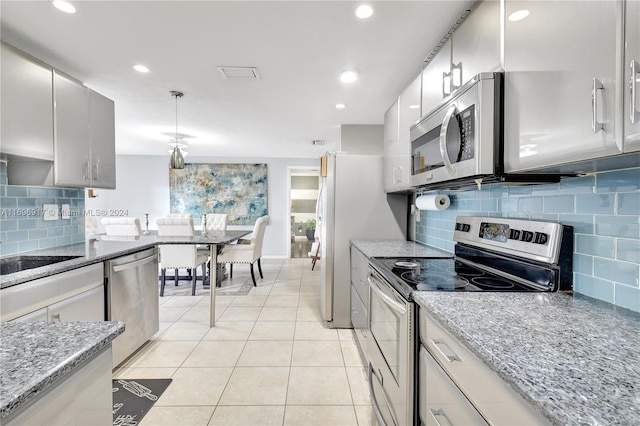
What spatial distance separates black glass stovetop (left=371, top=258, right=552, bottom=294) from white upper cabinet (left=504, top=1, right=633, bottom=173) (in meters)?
0.51

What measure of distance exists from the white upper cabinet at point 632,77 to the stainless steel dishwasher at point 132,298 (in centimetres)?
254

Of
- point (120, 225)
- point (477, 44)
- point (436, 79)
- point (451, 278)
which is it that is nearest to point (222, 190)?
point (120, 225)

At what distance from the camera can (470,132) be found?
4.09ft

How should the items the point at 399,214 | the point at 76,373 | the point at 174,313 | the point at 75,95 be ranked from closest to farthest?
the point at 76,373 → the point at 75,95 → the point at 399,214 → the point at 174,313

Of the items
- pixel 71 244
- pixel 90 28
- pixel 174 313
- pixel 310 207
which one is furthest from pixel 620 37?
pixel 310 207

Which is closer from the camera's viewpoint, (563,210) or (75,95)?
(563,210)

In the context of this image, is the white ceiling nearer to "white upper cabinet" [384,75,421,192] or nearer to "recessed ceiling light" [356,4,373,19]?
"recessed ceiling light" [356,4,373,19]

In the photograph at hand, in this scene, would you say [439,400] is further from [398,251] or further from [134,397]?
[134,397]

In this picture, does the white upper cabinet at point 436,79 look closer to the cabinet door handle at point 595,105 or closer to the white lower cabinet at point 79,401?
the cabinet door handle at point 595,105

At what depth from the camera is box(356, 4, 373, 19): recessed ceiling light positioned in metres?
1.60

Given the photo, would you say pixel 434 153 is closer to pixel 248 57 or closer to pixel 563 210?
pixel 563 210

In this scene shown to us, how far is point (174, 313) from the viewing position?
11.1 feet

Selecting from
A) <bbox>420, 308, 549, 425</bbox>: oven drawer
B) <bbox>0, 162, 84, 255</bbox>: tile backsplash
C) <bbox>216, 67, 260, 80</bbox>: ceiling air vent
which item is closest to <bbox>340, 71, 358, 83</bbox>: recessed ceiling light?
<bbox>216, 67, 260, 80</bbox>: ceiling air vent

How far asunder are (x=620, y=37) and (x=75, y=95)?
286cm
